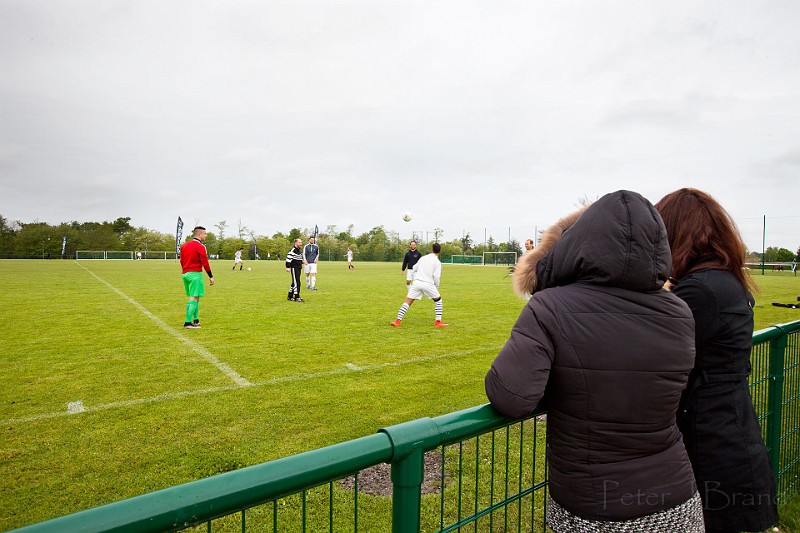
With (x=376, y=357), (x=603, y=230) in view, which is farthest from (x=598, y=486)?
(x=376, y=357)

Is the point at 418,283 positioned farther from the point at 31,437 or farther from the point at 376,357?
the point at 31,437

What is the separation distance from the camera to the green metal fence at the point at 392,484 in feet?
3.05

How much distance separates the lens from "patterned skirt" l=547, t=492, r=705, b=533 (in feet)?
4.97

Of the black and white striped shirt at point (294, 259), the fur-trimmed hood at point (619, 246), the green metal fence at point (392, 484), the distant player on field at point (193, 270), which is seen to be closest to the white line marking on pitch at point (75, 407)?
the green metal fence at point (392, 484)

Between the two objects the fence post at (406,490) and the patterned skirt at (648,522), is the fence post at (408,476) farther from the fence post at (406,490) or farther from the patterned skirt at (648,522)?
the patterned skirt at (648,522)

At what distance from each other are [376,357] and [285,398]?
2170mm

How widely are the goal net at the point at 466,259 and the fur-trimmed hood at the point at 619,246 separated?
69.2 meters

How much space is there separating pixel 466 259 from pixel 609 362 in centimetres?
7276

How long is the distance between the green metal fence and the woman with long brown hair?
62 centimetres

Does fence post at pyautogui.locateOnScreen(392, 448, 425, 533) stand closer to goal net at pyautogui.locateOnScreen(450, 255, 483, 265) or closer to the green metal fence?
the green metal fence

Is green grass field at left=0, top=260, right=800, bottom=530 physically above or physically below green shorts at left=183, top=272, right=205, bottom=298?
below

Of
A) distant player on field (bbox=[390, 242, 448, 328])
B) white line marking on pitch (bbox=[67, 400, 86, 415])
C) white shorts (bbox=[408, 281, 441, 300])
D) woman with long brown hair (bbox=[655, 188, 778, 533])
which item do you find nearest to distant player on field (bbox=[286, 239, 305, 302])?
distant player on field (bbox=[390, 242, 448, 328])

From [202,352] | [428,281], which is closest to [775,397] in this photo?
[202,352]

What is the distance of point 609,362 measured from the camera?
4.74 ft
